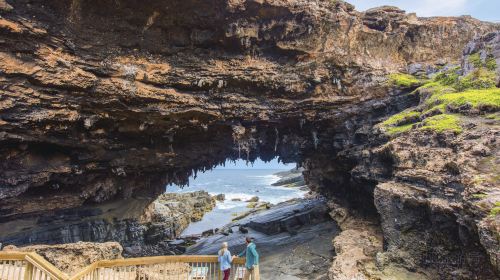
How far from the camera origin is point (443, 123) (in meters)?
14.7

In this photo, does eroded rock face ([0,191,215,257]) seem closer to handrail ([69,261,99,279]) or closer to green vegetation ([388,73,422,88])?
handrail ([69,261,99,279])

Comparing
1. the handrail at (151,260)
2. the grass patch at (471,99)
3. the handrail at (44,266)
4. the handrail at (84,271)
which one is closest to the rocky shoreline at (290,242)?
the handrail at (151,260)

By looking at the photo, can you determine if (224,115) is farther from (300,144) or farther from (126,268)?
(126,268)

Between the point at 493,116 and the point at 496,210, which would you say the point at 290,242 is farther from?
the point at 496,210

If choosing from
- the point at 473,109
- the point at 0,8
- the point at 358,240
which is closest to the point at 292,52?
the point at 473,109

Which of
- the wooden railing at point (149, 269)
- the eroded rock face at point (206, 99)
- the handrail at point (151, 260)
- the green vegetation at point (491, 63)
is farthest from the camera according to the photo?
the green vegetation at point (491, 63)

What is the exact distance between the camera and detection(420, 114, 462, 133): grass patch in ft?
46.2

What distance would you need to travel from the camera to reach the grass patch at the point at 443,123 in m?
14.1

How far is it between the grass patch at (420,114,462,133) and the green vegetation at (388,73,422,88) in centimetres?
584

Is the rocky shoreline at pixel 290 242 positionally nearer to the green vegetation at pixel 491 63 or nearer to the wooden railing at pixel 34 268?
the wooden railing at pixel 34 268

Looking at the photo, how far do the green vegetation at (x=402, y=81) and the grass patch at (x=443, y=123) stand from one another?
5.84m

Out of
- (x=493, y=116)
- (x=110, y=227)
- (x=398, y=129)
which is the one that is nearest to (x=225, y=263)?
(x=398, y=129)

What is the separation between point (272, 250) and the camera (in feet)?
70.6

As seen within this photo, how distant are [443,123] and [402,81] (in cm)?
719
